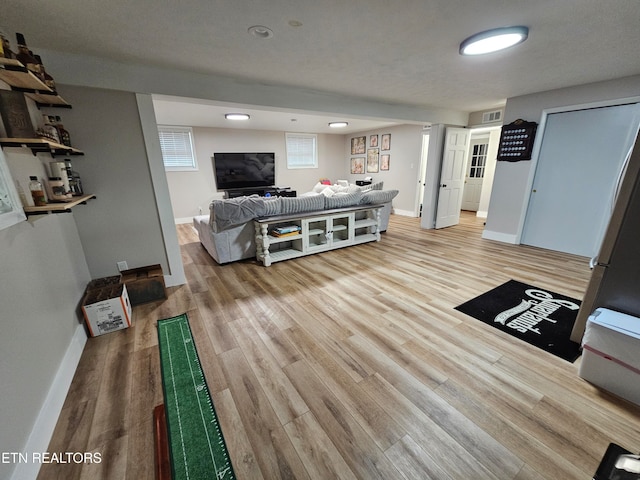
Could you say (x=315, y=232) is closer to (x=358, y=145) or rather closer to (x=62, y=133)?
(x=62, y=133)

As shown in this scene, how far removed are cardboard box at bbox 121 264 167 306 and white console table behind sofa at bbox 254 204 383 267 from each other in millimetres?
1267

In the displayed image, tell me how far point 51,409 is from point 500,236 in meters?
5.67

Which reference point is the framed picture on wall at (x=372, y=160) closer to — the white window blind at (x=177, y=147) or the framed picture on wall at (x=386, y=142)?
the framed picture on wall at (x=386, y=142)

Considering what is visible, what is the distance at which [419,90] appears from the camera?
347 centimetres

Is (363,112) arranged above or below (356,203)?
above

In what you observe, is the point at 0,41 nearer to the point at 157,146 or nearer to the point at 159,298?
the point at 157,146

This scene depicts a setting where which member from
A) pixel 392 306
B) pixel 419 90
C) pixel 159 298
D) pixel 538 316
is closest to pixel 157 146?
pixel 159 298

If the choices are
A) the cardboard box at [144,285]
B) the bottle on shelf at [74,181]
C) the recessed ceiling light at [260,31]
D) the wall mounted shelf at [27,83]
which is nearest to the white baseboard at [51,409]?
the cardboard box at [144,285]

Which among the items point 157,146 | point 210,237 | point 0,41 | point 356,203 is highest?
point 0,41

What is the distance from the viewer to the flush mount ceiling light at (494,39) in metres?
1.83

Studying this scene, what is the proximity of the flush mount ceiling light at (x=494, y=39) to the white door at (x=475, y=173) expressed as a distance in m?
5.04

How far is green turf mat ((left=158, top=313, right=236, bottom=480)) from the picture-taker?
1156 millimetres

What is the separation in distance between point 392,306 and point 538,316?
1.28 meters

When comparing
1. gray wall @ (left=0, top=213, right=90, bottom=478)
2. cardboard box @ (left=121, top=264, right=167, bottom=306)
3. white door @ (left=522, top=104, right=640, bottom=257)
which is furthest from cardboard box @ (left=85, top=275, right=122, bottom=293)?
white door @ (left=522, top=104, right=640, bottom=257)
